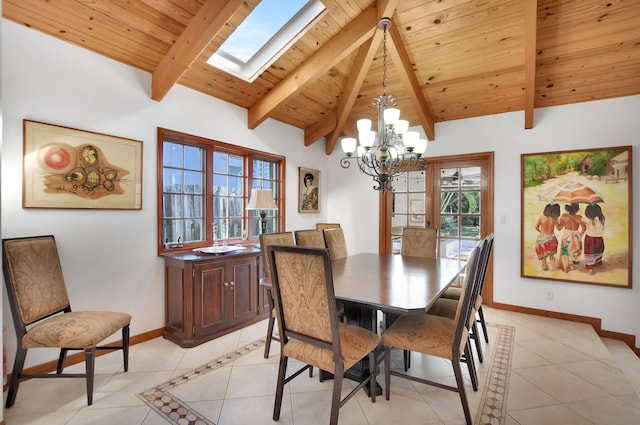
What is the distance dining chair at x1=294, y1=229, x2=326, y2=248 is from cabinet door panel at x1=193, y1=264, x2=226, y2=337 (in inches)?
31.7

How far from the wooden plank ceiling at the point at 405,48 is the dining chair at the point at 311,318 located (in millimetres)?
1894

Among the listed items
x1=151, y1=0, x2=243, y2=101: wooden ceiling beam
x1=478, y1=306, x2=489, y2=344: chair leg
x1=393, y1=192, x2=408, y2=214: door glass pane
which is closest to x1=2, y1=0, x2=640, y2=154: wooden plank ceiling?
x1=151, y1=0, x2=243, y2=101: wooden ceiling beam

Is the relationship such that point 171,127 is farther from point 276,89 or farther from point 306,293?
point 306,293

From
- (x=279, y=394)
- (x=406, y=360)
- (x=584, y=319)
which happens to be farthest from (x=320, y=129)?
(x=584, y=319)

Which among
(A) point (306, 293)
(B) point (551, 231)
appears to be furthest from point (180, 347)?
(B) point (551, 231)

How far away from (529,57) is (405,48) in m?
1.13

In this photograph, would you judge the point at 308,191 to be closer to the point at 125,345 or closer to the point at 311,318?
the point at 125,345

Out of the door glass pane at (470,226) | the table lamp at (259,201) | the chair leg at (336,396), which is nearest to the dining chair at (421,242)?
the door glass pane at (470,226)

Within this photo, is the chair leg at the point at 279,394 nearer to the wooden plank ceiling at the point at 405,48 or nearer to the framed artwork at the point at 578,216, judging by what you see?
the wooden plank ceiling at the point at 405,48

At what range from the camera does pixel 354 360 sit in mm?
1742

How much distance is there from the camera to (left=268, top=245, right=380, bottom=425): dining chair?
1622mm

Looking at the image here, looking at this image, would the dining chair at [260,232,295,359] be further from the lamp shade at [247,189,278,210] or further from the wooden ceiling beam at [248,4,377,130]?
the wooden ceiling beam at [248,4,377,130]

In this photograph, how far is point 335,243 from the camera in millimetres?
3326

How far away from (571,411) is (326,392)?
1524 millimetres
